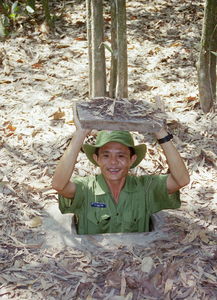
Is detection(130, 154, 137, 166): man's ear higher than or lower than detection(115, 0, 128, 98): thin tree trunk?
lower

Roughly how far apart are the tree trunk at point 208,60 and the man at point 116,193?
193 centimetres

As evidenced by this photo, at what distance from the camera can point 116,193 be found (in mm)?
3975

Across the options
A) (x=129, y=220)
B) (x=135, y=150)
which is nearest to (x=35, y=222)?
(x=129, y=220)

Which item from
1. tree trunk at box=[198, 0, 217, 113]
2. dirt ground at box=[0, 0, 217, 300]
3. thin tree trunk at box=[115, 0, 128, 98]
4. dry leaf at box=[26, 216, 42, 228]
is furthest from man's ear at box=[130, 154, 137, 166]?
tree trunk at box=[198, 0, 217, 113]

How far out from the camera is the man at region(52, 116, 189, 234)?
Answer: 379 centimetres

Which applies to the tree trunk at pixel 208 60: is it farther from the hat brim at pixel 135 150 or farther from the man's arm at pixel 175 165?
the man's arm at pixel 175 165

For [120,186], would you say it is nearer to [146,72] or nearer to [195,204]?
[195,204]

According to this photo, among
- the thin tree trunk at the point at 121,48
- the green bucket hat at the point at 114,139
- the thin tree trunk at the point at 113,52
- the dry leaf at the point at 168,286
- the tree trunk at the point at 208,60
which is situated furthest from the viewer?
the thin tree trunk at the point at 113,52

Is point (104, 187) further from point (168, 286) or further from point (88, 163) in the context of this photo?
point (88, 163)

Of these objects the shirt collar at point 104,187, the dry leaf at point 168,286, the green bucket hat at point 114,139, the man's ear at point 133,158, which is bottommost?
the dry leaf at point 168,286

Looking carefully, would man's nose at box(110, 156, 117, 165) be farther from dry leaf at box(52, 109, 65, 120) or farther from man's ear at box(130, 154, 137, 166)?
dry leaf at box(52, 109, 65, 120)

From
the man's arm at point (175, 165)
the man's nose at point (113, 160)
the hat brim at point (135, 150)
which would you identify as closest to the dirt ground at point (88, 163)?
the man's arm at point (175, 165)

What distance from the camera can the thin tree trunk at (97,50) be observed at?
5.27 m

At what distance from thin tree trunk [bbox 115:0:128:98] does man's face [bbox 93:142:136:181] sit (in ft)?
6.11
